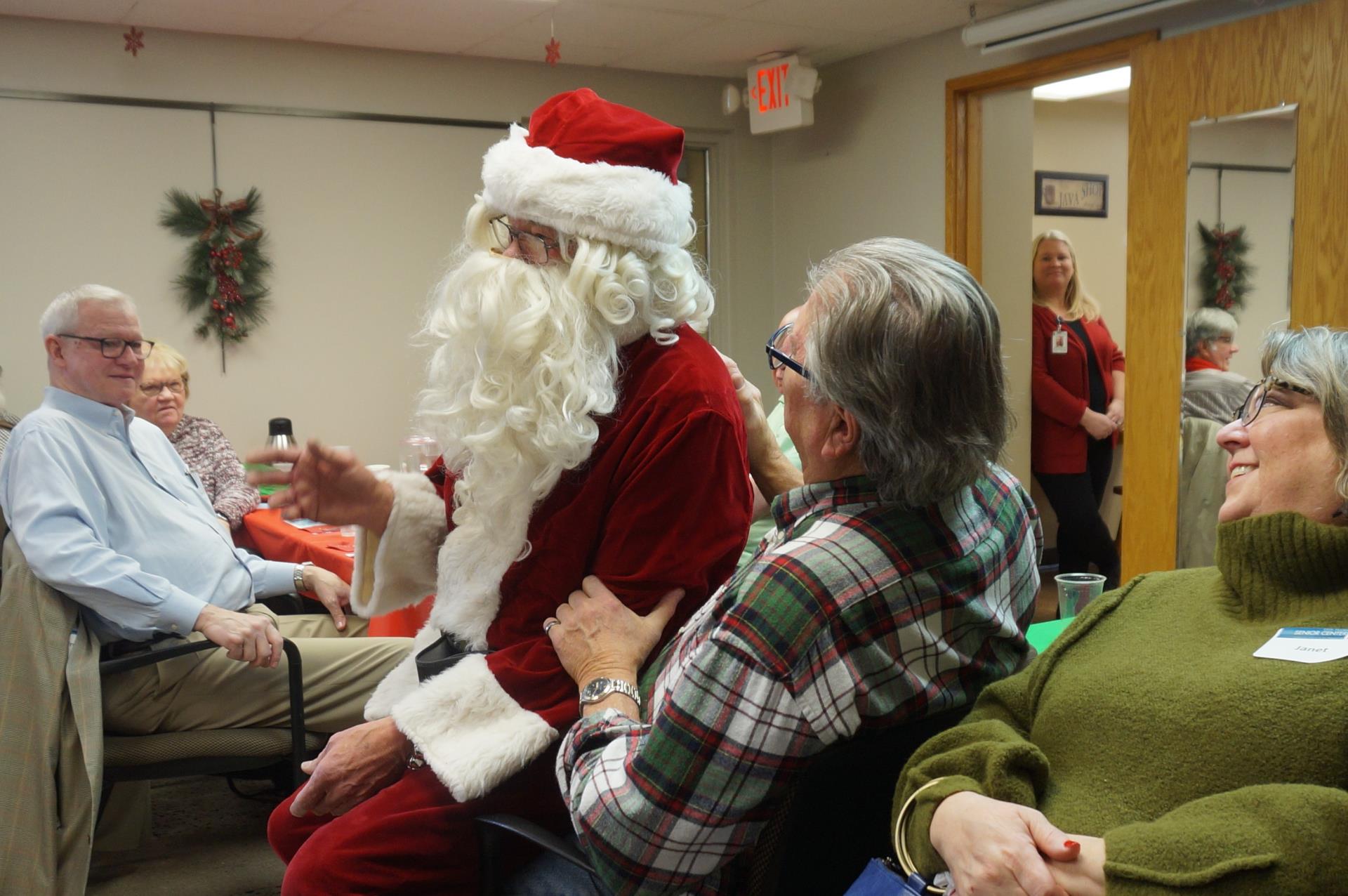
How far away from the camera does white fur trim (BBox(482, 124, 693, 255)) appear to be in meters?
1.75

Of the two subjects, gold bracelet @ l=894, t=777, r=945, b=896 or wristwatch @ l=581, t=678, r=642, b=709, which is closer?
gold bracelet @ l=894, t=777, r=945, b=896

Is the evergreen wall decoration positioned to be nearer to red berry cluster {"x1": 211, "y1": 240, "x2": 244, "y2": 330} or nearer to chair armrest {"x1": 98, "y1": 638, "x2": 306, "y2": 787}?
red berry cluster {"x1": 211, "y1": 240, "x2": 244, "y2": 330}

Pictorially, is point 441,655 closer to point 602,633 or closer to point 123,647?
point 602,633

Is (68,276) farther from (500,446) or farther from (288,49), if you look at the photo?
(500,446)

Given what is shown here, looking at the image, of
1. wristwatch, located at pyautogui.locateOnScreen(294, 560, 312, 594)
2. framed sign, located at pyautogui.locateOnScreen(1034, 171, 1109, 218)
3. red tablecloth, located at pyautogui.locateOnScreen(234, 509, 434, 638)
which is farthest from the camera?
framed sign, located at pyautogui.locateOnScreen(1034, 171, 1109, 218)

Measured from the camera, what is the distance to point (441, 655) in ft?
5.82

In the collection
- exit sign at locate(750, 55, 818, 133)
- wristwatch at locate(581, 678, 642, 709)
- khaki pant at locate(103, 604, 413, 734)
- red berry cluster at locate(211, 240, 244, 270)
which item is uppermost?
exit sign at locate(750, 55, 818, 133)

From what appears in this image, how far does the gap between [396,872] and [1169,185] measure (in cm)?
401

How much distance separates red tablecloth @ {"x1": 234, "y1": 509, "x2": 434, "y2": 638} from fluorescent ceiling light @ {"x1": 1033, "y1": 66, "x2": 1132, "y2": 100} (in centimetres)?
460

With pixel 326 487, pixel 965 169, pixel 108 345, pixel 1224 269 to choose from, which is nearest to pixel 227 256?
pixel 108 345

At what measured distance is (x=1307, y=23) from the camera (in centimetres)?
394

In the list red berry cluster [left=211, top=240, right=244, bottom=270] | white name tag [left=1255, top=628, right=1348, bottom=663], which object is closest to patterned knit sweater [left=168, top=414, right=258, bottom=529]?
red berry cluster [left=211, top=240, right=244, bottom=270]

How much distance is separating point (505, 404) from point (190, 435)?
323 centimetres

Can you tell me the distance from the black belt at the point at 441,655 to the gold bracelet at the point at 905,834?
73cm
